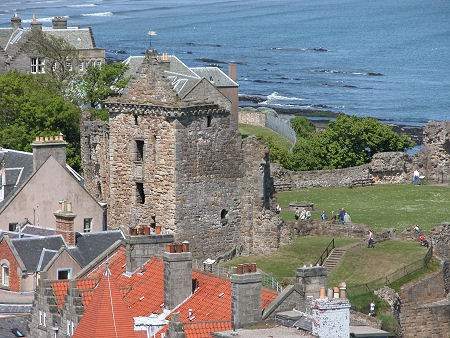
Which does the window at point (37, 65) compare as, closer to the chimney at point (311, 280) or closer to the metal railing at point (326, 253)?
the metal railing at point (326, 253)

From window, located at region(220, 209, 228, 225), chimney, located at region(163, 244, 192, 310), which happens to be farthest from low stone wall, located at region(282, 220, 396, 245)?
chimney, located at region(163, 244, 192, 310)

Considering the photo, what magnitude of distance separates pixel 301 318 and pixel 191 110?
946 inches

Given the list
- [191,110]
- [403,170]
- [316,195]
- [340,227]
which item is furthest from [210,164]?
[403,170]

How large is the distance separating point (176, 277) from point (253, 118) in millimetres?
86657

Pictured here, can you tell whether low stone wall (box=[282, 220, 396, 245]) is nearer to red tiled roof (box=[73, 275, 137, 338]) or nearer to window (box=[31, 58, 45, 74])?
red tiled roof (box=[73, 275, 137, 338])

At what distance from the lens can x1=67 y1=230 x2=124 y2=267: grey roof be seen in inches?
2050

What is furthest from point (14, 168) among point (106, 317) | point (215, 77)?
point (215, 77)

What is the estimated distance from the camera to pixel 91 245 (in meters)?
53.0

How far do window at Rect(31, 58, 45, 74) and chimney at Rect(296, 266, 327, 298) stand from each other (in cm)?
6822

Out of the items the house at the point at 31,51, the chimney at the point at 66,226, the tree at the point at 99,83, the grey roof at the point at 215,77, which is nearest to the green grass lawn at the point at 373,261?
the chimney at the point at 66,226

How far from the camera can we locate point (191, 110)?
197 ft

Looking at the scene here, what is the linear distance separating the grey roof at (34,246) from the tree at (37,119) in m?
29.1

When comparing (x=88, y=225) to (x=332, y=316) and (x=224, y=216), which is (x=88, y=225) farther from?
(x=332, y=316)

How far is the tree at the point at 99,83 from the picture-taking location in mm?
95312
